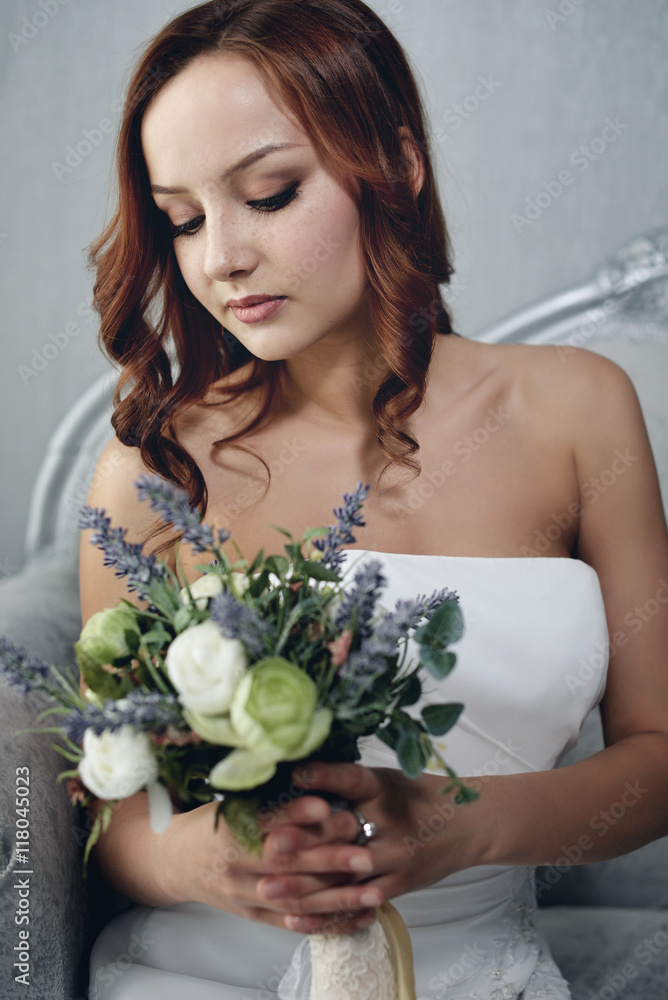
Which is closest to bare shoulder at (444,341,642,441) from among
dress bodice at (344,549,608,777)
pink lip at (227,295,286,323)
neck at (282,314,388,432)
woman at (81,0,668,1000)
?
woman at (81,0,668,1000)

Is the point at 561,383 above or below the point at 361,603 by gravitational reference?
below

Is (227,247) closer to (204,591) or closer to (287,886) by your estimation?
(204,591)

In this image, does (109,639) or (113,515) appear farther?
(113,515)

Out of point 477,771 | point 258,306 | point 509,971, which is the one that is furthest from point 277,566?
point 509,971

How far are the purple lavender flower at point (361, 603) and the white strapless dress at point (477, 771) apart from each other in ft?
1.43

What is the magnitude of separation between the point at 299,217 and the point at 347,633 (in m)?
0.60

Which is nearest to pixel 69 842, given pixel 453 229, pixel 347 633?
pixel 347 633

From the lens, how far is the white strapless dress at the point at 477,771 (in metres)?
1.04

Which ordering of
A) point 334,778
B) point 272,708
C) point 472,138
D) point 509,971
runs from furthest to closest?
point 472,138
point 509,971
point 334,778
point 272,708

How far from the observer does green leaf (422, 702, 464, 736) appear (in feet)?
2.25

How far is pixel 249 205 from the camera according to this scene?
99 centimetres

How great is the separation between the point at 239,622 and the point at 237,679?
41 mm

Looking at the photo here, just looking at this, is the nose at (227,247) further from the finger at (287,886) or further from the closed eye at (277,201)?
the finger at (287,886)

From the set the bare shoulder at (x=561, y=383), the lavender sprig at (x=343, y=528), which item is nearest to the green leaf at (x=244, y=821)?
the lavender sprig at (x=343, y=528)
